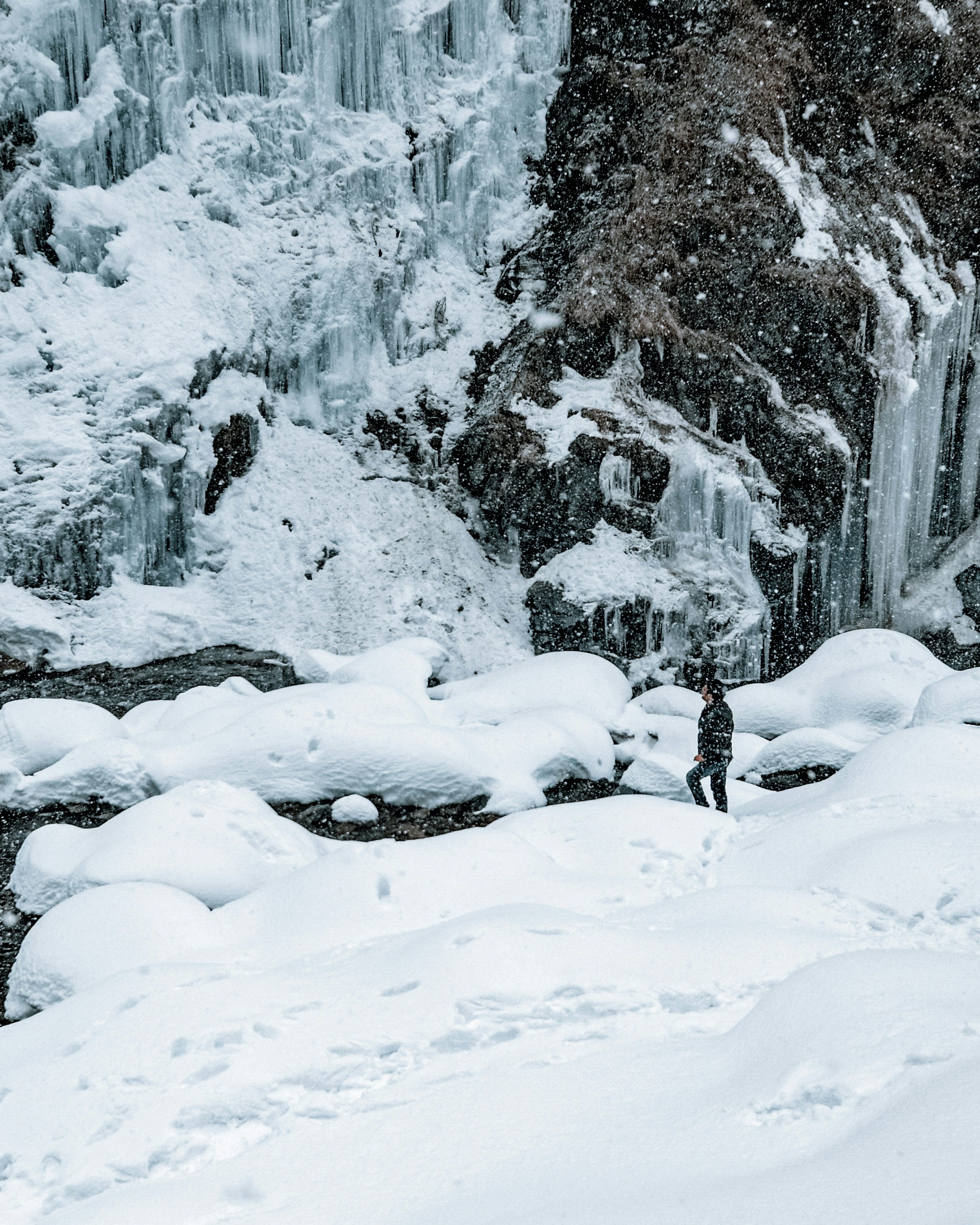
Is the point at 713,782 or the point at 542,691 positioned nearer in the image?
the point at 713,782

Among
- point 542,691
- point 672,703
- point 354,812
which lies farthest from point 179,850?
point 672,703

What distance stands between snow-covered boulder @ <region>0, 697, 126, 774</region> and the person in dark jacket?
5259 mm

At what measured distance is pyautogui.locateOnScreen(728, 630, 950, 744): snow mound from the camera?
871 cm

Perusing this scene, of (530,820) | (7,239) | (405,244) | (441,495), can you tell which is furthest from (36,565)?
(530,820)

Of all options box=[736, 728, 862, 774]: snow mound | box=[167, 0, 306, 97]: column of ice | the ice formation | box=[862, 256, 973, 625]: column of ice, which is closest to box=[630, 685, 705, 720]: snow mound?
box=[736, 728, 862, 774]: snow mound

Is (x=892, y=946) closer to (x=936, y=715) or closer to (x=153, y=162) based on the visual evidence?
(x=936, y=715)

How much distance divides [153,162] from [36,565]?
7866 mm

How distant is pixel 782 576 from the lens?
1409 cm

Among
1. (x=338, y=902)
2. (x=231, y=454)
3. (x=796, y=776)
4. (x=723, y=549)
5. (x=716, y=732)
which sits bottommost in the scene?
(x=796, y=776)

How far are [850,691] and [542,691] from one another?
329 centimetres

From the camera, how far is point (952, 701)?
7.84 metres

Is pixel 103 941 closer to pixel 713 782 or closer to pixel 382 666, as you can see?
pixel 713 782

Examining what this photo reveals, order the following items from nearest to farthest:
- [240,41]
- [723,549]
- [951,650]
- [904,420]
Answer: [723,549] → [904,420] → [951,650] → [240,41]

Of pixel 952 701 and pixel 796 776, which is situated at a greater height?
pixel 952 701
